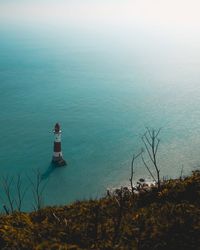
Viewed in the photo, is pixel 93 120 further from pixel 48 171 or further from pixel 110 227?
pixel 110 227

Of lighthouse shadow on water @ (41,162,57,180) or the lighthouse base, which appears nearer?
lighthouse shadow on water @ (41,162,57,180)

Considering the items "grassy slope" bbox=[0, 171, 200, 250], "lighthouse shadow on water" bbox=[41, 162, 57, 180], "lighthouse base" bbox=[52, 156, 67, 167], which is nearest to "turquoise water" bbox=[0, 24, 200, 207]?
"lighthouse shadow on water" bbox=[41, 162, 57, 180]

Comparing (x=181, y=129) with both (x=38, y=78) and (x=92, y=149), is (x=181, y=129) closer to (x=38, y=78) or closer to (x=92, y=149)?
(x=92, y=149)

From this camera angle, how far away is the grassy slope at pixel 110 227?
7621mm

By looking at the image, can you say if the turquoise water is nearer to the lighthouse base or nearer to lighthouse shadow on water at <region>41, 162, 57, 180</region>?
lighthouse shadow on water at <region>41, 162, 57, 180</region>

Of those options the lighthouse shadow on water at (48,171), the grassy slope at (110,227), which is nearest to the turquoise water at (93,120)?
the lighthouse shadow on water at (48,171)

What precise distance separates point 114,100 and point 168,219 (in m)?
70.5

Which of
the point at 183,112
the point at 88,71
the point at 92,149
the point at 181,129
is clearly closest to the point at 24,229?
the point at 92,149

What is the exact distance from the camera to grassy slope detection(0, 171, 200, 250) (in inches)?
300

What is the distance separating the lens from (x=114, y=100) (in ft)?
259

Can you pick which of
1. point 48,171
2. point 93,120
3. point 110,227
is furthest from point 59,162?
point 110,227

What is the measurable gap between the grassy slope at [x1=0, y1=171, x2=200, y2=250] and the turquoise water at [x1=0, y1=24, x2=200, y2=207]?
27.8 metres

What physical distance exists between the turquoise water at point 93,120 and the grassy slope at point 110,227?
2777 cm

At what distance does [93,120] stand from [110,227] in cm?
5641
